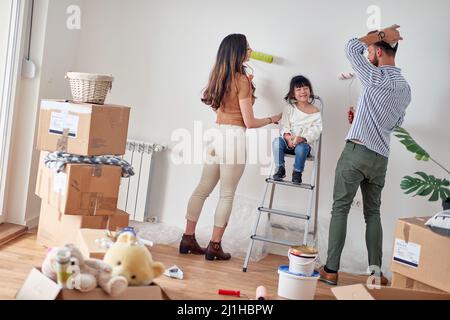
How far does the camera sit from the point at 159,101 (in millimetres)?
4957

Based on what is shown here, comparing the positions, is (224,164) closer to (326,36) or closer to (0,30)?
(326,36)

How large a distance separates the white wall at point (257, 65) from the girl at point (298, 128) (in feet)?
1.00

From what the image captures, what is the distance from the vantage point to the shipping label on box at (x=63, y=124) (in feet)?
13.0

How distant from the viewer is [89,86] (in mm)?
3994

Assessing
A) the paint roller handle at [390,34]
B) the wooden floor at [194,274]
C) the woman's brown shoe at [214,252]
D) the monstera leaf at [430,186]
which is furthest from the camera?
the woman's brown shoe at [214,252]

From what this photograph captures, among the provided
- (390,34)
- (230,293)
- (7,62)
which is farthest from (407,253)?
(7,62)

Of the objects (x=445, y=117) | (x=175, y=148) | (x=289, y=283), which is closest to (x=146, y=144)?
(x=175, y=148)

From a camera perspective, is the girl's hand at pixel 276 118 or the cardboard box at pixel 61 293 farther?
the girl's hand at pixel 276 118

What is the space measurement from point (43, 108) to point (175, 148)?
3.75 ft

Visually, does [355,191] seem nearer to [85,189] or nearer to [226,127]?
[226,127]

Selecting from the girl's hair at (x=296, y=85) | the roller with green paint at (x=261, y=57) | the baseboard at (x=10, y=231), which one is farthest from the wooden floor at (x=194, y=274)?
the roller with green paint at (x=261, y=57)

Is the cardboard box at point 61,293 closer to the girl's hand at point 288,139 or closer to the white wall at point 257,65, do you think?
the girl's hand at point 288,139

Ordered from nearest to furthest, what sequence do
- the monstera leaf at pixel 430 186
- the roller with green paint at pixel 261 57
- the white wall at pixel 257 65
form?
1. the monstera leaf at pixel 430 186
2. the white wall at pixel 257 65
3. the roller with green paint at pixel 261 57

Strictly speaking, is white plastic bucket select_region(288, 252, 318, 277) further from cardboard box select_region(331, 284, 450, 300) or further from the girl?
cardboard box select_region(331, 284, 450, 300)
